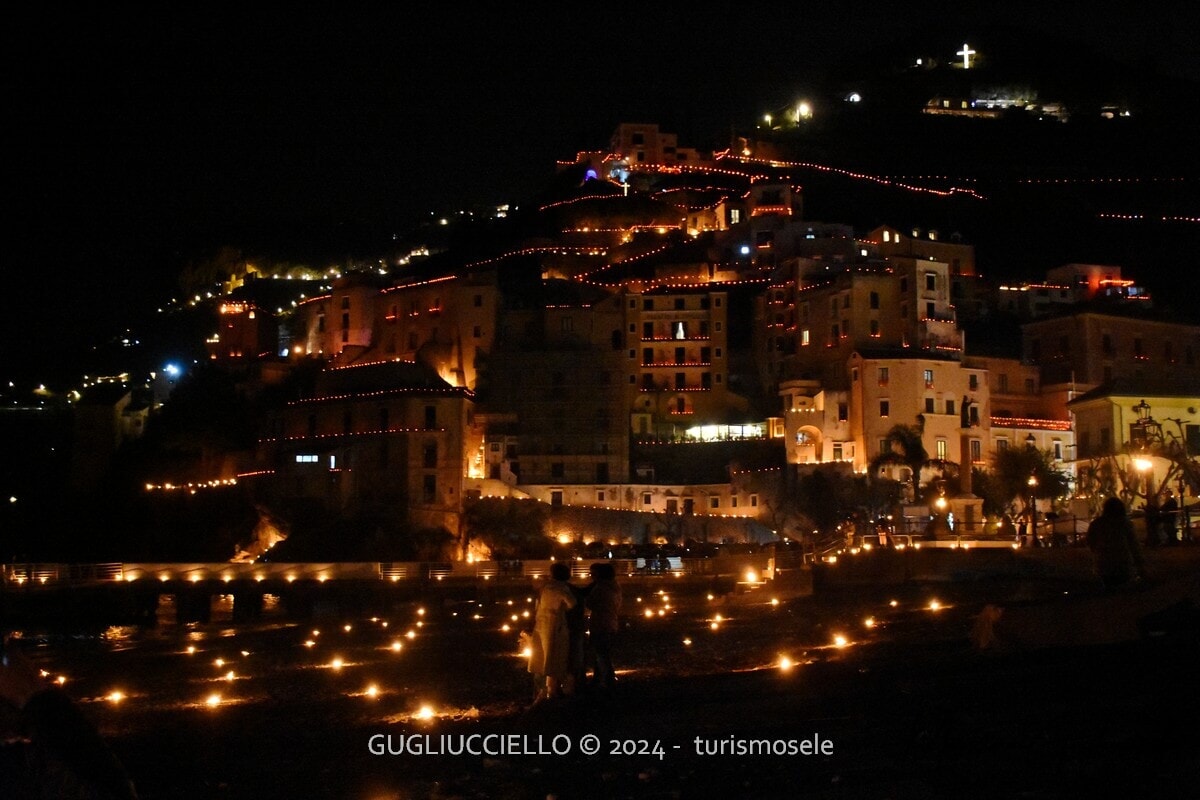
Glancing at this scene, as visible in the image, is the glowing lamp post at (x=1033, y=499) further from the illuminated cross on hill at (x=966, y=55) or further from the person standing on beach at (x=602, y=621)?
the illuminated cross on hill at (x=966, y=55)

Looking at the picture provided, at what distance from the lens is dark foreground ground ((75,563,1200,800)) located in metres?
8.42

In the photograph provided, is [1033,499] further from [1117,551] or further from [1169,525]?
[1117,551]

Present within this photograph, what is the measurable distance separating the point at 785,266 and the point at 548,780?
63.3m

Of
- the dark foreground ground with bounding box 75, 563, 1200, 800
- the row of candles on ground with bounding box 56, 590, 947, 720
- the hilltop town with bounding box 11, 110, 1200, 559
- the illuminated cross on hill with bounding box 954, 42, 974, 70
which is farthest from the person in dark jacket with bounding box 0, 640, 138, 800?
the illuminated cross on hill with bounding box 954, 42, 974, 70

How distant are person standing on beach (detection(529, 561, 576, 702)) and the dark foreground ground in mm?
279

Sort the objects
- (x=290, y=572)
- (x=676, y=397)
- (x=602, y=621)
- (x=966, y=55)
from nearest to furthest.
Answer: (x=602, y=621), (x=290, y=572), (x=676, y=397), (x=966, y=55)

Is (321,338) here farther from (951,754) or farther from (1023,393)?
(951,754)

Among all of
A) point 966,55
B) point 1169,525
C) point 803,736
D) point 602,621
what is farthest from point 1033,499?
point 966,55

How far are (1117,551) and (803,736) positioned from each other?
654 cm

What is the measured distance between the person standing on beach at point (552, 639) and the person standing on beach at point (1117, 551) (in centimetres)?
650

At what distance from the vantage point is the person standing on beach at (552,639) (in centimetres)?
1227

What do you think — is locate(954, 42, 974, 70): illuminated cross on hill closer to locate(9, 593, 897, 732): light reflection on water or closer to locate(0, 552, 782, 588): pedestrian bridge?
locate(0, 552, 782, 588): pedestrian bridge

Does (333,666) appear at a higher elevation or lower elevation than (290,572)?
higher

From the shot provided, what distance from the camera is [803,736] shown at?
32.8ft
